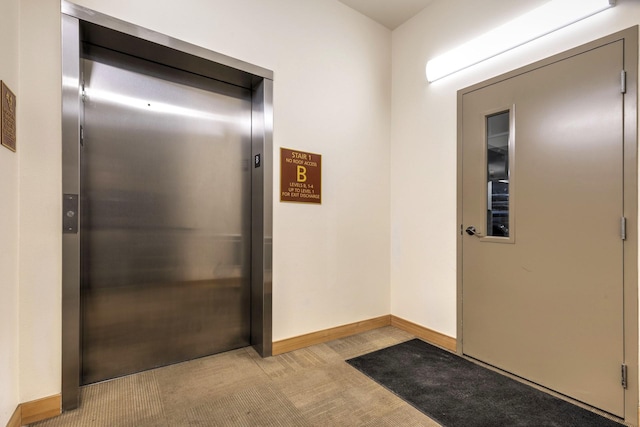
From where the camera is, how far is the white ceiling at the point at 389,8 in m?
2.78

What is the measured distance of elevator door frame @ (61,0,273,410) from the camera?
5.64 ft

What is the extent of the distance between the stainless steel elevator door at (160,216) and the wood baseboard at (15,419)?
0.39m

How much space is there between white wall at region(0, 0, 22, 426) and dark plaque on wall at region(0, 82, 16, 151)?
0.04 m

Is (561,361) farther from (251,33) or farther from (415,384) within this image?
(251,33)

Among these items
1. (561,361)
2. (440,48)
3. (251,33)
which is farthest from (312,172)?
(561,361)

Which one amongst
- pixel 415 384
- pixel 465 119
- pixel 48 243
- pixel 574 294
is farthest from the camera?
pixel 465 119

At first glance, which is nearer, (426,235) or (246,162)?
(246,162)

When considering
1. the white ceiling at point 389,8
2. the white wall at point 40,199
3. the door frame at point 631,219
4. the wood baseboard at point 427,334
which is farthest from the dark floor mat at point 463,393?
the white ceiling at point 389,8

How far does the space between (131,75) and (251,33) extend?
2.93 feet

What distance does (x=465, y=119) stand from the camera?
8.17ft

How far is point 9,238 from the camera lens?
1528 mm

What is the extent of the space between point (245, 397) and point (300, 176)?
1.60 m

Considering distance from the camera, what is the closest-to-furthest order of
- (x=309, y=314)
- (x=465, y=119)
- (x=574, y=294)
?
(x=574, y=294) → (x=465, y=119) → (x=309, y=314)

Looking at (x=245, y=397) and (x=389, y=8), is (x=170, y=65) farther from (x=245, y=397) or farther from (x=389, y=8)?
(x=245, y=397)
